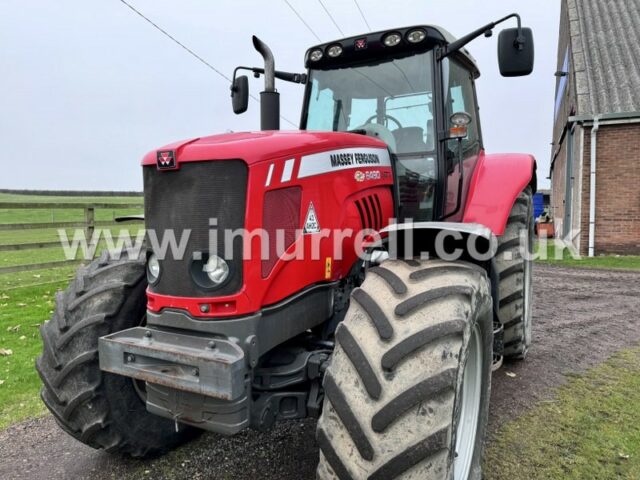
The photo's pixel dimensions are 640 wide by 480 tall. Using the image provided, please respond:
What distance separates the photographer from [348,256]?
2.64 metres

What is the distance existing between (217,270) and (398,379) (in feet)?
2.86

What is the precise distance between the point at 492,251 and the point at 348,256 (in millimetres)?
740

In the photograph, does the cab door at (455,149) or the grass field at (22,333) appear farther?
the grass field at (22,333)

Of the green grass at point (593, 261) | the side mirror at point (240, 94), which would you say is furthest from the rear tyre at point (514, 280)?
the green grass at point (593, 261)

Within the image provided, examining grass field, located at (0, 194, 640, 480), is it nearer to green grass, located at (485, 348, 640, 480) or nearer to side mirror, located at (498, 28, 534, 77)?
green grass, located at (485, 348, 640, 480)

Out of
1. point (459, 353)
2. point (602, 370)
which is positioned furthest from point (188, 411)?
point (602, 370)

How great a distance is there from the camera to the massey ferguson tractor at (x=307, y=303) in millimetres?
1812

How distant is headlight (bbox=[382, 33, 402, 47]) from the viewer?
3.16 metres

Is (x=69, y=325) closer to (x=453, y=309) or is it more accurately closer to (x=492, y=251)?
(x=453, y=309)

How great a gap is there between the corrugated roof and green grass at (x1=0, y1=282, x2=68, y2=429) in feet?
39.3

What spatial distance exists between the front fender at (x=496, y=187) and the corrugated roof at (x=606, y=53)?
940 cm

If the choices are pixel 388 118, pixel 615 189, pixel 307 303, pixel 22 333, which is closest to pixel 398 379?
pixel 307 303

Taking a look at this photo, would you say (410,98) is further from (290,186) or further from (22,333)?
(22,333)

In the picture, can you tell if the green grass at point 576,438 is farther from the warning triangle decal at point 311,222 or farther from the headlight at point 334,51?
the headlight at point 334,51
